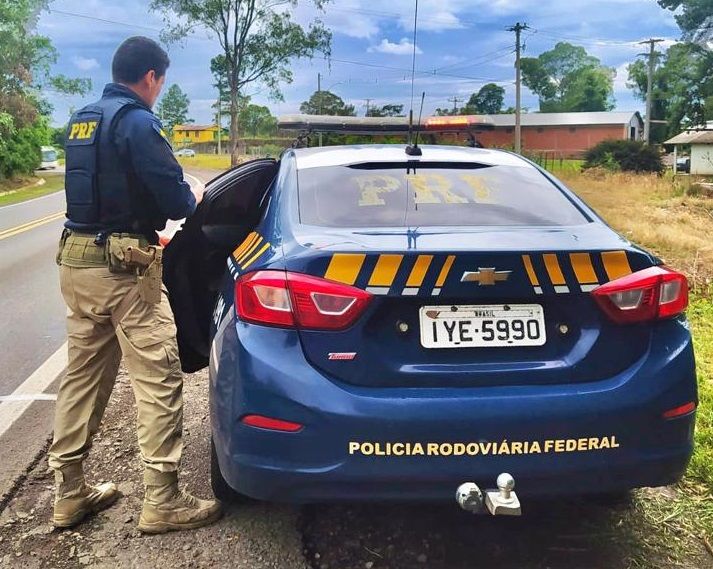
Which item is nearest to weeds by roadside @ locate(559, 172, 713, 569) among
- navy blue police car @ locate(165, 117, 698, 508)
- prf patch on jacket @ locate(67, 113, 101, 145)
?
navy blue police car @ locate(165, 117, 698, 508)

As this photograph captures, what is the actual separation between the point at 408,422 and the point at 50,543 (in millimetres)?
1574

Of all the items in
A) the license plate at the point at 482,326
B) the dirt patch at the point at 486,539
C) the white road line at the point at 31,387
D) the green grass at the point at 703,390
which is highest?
the license plate at the point at 482,326

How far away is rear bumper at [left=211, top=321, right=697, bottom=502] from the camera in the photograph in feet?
7.57

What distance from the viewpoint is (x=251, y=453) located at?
2410mm

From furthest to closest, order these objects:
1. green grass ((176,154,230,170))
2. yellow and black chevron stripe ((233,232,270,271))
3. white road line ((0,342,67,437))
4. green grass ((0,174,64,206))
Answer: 1. green grass ((176,154,230,170))
2. green grass ((0,174,64,206))
3. white road line ((0,342,67,437))
4. yellow and black chevron stripe ((233,232,270,271))

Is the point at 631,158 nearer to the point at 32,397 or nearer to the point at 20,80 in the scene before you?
the point at 20,80

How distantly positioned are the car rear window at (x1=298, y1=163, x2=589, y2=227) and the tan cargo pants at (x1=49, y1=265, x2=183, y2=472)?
784mm

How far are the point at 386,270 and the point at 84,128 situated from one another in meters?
1.42

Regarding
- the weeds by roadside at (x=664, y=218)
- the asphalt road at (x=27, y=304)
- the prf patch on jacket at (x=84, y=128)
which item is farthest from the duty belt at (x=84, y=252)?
the weeds by roadside at (x=664, y=218)

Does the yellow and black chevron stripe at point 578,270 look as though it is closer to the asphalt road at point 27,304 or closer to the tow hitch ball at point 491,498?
the tow hitch ball at point 491,498

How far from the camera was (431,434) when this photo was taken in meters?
2.30

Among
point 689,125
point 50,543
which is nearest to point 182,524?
point 50,543

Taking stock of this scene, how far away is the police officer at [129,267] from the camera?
2.87 m

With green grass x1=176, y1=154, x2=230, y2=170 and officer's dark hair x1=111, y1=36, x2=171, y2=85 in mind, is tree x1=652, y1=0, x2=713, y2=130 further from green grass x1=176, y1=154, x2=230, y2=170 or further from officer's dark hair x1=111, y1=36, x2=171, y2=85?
officer's dark hair x1=111, y1=36, x2=171, y2=85
